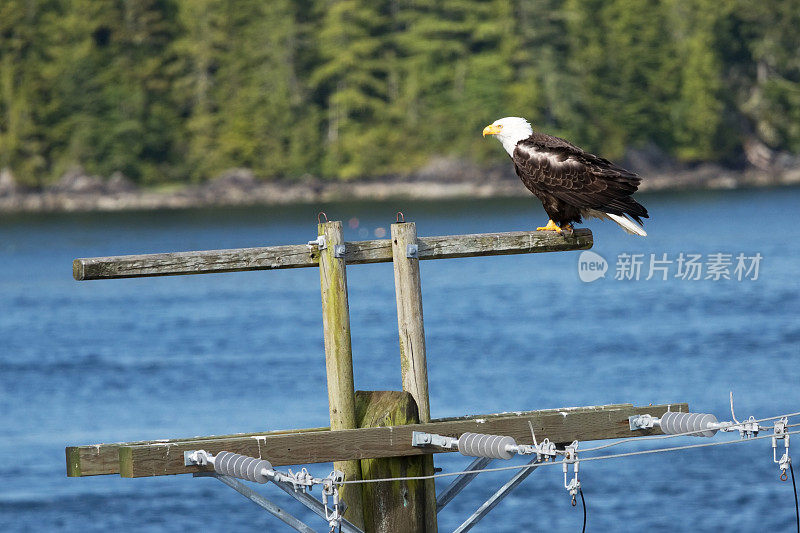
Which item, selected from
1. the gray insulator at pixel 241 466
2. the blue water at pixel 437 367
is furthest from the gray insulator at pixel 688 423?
the blue water at pixel 437 367

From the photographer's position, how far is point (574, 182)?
10133mm

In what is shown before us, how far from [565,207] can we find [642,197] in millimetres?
94119

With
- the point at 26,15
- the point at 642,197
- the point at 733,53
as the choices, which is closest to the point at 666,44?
the point at 733,53

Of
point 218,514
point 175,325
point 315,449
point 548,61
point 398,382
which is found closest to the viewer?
point 315,449

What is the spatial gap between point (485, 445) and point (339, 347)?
1122mm

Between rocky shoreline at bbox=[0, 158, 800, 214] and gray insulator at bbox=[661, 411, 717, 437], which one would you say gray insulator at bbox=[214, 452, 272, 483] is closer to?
gray insulator at bbox=[661, 411, 717, 437]

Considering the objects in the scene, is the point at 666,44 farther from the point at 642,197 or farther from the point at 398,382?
the point at 398,382

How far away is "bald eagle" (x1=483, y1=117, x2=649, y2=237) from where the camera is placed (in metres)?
9.95

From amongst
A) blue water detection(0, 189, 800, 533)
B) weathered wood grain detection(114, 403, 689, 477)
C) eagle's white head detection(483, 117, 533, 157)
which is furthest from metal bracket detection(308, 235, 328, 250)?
blue water detection(0, 189, 800, 533)

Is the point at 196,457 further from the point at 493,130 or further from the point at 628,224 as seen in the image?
the point at 493,130

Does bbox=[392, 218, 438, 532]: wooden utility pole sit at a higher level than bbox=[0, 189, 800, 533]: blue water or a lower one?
lower

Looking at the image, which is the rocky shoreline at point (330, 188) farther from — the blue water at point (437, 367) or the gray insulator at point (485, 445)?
the gray insulator at point (485, 445)

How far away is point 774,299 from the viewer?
41562 mm

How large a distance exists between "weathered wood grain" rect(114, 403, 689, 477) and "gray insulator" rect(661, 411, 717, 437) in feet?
0.72
